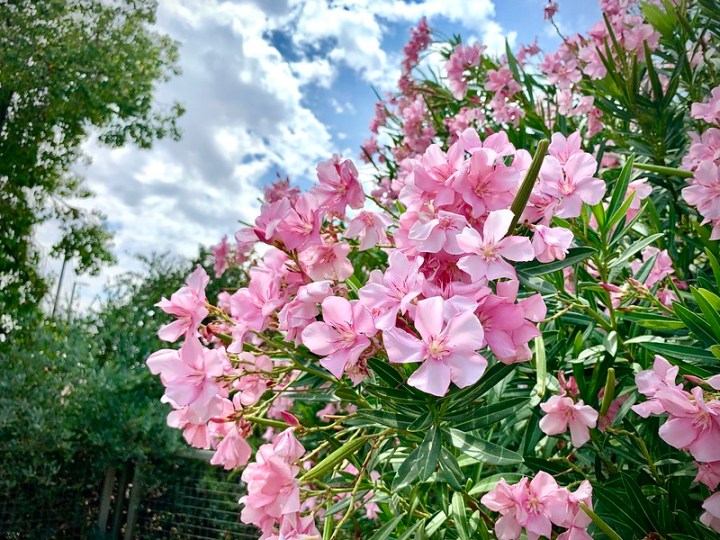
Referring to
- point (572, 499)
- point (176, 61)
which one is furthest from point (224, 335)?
point (176, 61)

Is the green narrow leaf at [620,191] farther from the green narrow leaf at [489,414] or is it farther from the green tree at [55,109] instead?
the green tree at [55,109]

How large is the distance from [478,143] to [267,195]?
29.1 inches

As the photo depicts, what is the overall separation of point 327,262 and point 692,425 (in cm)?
47

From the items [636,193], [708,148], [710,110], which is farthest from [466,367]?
[710,110]

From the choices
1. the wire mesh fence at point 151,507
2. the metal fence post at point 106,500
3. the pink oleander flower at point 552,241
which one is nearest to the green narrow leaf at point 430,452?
the pink oleander flower at point 552,241

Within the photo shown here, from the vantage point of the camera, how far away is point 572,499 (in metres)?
0.67

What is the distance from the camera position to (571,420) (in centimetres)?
80

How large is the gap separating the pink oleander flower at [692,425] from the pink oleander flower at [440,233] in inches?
12.4

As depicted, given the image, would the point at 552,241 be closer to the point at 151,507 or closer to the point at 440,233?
the point at 440,233

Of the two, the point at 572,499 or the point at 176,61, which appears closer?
the point at 572,499

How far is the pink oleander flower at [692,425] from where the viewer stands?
2.05 ft

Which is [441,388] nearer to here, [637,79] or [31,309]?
[637,79]

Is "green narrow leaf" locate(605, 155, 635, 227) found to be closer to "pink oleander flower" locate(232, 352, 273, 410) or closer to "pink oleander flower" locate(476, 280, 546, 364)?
"pink oleander flower" locate(476, 280, 546, 364)

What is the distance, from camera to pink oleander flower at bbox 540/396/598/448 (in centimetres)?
78
